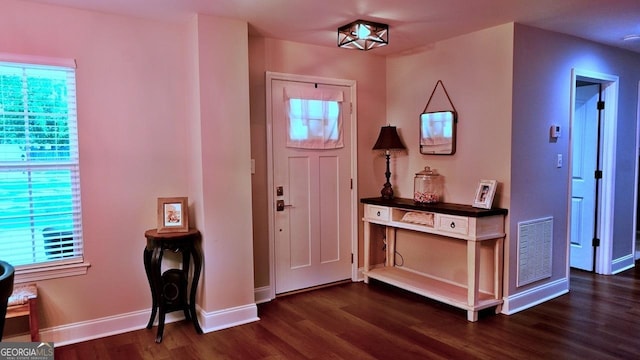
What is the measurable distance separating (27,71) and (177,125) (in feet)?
3.37

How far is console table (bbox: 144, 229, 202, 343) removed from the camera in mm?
3098

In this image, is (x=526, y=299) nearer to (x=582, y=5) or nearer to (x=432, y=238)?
(x=432, y=238)

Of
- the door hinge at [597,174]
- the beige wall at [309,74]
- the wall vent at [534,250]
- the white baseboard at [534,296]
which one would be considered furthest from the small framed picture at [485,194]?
the door hinge at [597,174]

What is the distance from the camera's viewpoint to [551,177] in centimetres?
383

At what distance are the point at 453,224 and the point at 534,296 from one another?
1054 millimetres

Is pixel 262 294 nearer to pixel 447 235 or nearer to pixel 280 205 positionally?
pixel 280 205

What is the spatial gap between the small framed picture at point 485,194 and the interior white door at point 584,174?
1.64 m

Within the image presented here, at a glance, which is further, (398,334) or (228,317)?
(228,317)

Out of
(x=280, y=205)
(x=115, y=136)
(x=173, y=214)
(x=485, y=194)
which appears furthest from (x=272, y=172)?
(x=485, y=194)

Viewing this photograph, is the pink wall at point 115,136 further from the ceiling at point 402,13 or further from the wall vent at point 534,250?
the wall vent at point 534,250

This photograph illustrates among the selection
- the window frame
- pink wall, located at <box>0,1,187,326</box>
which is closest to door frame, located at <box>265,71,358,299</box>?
pink wall, located at <box>0,1,187,326</box>

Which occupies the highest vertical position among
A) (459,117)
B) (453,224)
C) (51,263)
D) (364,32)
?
(364,32)

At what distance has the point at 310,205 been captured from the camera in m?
4.15

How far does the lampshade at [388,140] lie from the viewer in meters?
4.22
